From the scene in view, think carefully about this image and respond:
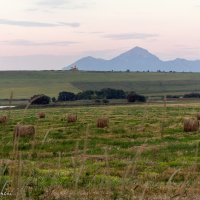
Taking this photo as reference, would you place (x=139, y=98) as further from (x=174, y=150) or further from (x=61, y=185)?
(x=61, y=185)

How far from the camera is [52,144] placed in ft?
76.3

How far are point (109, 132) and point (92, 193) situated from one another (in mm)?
19965

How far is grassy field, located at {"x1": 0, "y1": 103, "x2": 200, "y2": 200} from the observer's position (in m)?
4.92

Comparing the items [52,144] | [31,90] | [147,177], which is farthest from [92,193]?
[31,90]

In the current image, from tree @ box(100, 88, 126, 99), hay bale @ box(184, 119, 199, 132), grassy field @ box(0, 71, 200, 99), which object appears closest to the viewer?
hay bale @ box(184, 119, 199, 132)

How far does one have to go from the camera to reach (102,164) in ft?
47.7

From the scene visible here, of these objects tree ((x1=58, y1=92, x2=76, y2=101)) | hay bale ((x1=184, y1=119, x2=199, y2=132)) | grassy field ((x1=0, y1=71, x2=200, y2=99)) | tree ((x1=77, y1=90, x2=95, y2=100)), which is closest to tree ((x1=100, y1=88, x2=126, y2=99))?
tree ((x1=77, y1=90, x2=95, y2=100))

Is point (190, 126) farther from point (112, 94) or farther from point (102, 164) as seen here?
point (112, 94)

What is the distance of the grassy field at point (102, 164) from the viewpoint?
492 cm

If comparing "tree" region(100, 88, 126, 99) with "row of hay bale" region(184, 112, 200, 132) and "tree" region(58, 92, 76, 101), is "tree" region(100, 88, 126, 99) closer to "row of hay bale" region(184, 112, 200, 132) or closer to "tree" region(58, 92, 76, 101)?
"tree" region(58, 92, 76, 101)

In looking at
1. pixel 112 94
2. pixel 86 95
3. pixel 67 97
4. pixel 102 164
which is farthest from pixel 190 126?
pixel 112 94

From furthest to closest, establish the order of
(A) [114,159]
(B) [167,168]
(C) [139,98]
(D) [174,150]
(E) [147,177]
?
(C) [139,98] → (D) [174,150] → (A) [114,159] → (B) [167,168] → (E) [147,177]

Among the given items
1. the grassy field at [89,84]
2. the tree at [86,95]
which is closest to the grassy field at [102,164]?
the tree at [86,95]

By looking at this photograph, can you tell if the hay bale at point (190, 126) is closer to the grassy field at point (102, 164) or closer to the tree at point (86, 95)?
the grassy field at point (102, 164)
